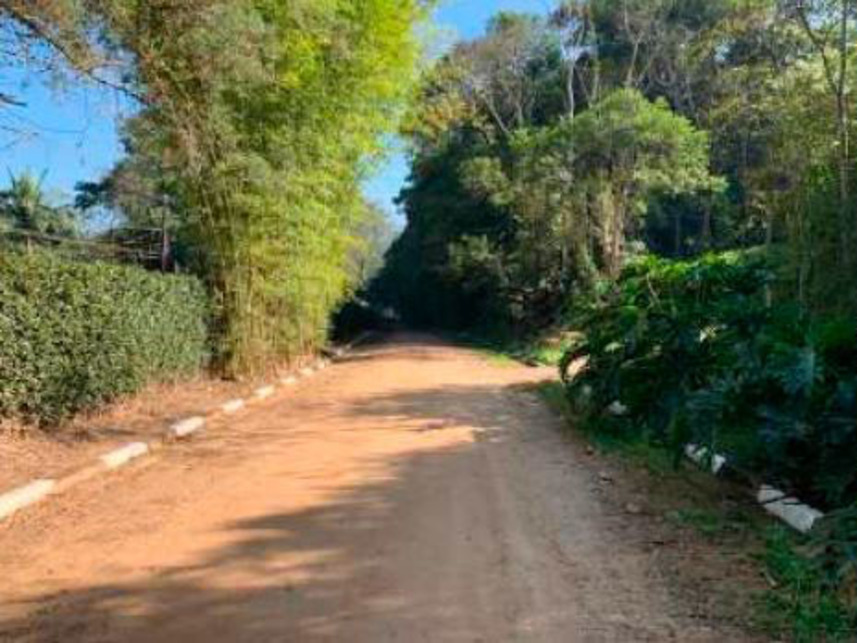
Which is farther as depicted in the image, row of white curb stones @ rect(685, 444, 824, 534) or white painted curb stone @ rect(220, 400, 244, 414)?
white painted curb stone @ rect(220, 400, 244, 414)

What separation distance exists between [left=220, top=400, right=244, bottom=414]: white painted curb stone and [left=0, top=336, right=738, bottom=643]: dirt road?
231 cm

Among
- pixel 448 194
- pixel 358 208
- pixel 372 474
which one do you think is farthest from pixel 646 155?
pixel 372 474

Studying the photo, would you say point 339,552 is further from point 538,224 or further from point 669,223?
point 669,223

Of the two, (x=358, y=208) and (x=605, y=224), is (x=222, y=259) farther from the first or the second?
(x=605, y=224)

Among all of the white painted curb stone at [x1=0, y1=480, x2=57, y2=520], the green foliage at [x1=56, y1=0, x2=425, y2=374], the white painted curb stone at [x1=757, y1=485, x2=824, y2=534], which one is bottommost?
the white painted curb stone at [x1=0, y1=480, x2=57, y2=520]

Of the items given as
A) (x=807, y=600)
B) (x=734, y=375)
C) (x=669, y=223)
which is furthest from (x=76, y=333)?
(x=669, y=223)

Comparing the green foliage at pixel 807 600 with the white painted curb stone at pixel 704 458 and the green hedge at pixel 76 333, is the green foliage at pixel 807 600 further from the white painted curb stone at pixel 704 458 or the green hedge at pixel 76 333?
the green hedge at pixel 76 333

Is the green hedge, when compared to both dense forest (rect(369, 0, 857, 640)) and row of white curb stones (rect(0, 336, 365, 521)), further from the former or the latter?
dense forest (rect(369, 0, 857, 640))

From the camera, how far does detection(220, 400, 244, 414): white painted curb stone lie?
12.4 m

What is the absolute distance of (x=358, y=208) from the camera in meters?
19.5

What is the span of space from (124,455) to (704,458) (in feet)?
16.9

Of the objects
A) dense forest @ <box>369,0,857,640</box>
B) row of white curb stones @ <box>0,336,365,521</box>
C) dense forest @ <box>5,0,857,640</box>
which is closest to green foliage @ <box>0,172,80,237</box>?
dense forest @ <box>5,0,857,640</box>

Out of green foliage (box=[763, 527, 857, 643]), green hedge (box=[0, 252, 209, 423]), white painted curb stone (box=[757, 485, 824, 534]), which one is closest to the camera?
green foliage (box=[763, 527, 857, 643])

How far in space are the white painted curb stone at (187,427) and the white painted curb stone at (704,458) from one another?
533cm
